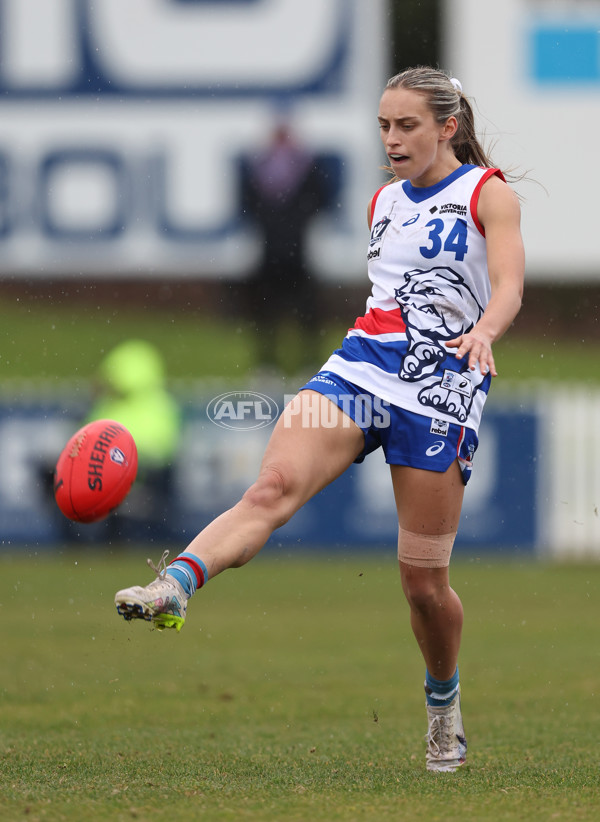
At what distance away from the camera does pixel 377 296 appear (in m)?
4.86

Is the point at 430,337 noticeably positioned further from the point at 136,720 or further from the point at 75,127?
the point at 75,127

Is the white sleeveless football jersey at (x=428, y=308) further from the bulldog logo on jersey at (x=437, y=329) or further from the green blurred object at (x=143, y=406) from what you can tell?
the green blurred object at (x=143, y=406)

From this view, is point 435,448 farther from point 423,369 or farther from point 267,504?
point 267,504

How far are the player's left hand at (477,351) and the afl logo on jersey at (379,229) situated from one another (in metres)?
0.71

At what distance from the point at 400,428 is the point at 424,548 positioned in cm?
41

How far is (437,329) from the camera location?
186 inches

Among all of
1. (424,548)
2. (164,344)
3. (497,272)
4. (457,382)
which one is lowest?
(164,344)

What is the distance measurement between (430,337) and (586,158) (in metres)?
12.5

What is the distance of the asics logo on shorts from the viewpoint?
464 centimetres

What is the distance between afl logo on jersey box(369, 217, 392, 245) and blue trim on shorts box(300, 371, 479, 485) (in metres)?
0.56

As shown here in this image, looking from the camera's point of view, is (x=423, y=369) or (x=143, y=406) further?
(x=143, y=406)

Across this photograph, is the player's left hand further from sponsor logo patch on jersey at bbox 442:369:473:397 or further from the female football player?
sponsor logo patch on jersey at bbox 442:369:473:397

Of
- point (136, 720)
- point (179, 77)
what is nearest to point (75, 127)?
point (179, 77)

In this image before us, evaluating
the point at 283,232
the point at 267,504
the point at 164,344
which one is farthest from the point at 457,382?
the point at 164,344
